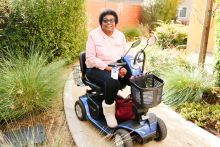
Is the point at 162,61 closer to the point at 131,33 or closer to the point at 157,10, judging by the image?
the point at 131,33

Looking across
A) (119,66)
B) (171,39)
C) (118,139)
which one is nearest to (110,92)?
(119,66)

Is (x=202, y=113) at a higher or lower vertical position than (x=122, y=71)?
lower

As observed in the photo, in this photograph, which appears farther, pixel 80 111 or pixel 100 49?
pixel 80 111

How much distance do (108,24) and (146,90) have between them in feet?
3.59

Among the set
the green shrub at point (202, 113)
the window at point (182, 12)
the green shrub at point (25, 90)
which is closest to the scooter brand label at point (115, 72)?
the green shrub at point (25, 90)

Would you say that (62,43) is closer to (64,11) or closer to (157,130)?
(64,11)

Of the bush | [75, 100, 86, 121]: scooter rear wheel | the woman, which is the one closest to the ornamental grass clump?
the woman

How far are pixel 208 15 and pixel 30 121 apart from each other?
367cm

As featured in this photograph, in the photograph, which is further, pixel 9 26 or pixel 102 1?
pixel 102 1

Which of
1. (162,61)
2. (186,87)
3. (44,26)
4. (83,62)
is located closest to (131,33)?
(162,61)

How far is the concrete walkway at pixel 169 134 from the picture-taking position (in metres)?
3.49

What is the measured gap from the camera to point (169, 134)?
148 inches

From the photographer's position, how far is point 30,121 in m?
4.04

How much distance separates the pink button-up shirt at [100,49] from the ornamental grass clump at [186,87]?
152cm
